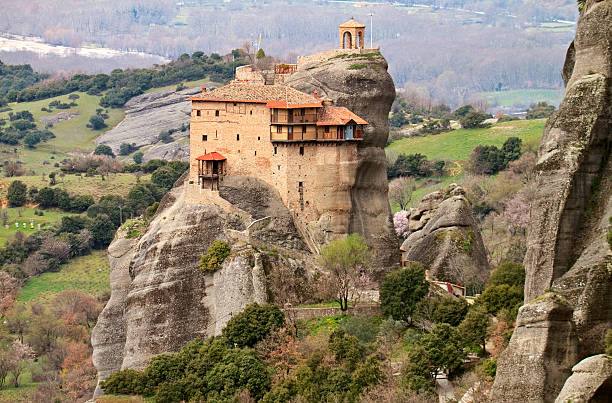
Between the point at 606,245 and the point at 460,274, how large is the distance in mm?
28202

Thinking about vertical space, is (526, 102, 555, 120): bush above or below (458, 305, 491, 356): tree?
above

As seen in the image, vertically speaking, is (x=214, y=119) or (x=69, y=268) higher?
(x=214, y=119)

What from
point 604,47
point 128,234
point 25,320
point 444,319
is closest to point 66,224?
point 25,320

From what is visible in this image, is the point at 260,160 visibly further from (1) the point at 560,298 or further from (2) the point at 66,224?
(2) the point at 66,224

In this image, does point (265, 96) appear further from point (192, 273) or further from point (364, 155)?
point (192, 273)

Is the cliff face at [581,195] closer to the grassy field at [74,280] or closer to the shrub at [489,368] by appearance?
the shrub at [489,368]

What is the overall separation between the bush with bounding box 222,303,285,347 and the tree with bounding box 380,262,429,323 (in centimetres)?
601

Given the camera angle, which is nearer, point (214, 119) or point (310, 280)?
point (310, 280)

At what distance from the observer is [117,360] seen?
78.7m

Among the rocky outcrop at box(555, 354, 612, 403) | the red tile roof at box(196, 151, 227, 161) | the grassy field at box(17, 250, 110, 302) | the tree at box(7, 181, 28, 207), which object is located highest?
the red tile roof at box(196, 151, 227, 161)

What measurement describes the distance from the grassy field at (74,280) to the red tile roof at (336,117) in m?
44.4

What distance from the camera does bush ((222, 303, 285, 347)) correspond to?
211 feet

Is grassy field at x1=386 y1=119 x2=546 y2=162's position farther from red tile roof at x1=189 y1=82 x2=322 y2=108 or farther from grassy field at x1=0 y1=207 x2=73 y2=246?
red tile roof at x1=189 y1=82 x2=322 y2=108

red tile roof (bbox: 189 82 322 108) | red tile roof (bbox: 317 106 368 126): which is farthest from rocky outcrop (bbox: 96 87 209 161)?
red tile roof (bbox: 317 106 368 126)
